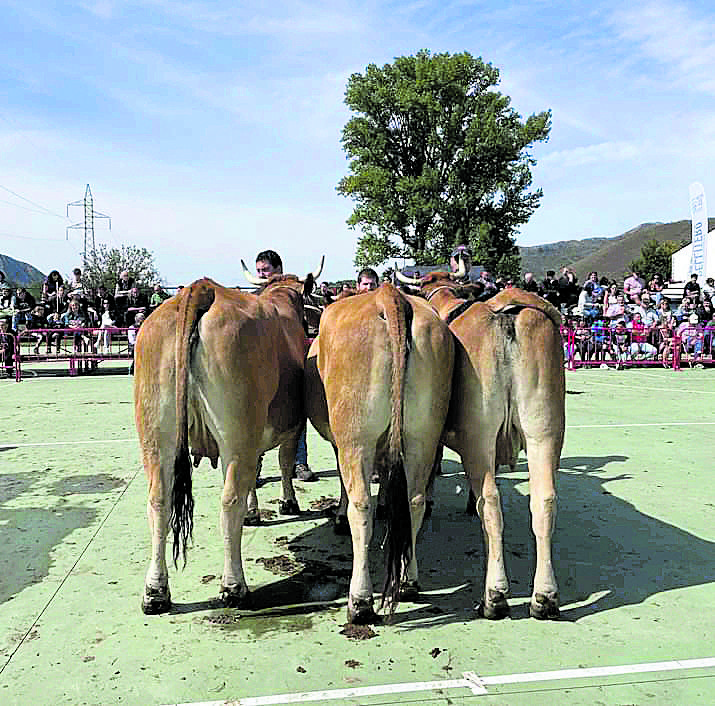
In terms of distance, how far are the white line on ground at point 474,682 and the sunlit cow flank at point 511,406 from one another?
624 mm

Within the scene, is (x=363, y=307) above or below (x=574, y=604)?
above

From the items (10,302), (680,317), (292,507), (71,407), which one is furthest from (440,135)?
(292,507)

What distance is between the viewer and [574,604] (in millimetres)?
4453

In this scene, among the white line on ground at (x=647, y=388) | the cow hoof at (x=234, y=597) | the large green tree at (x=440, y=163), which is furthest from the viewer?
the large green tree at (x=440, y=163)

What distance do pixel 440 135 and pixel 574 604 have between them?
4403 centimetres

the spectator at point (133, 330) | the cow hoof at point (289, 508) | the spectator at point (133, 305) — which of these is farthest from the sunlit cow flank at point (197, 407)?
the spectator at point (133, 305)

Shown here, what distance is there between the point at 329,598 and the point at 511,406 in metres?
A: 1.67

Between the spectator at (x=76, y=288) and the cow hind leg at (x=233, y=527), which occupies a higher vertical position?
the spectator at (x=76, y=288)

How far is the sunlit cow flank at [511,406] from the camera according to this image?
4.29 meters

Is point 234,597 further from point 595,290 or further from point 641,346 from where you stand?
point 595,290

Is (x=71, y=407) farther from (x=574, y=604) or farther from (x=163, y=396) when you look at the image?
(x=574, y=604)

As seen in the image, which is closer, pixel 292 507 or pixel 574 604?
pixel 574 604

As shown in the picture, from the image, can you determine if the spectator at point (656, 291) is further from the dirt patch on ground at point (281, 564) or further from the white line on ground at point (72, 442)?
the dirt patch on ground at point (281, 564)

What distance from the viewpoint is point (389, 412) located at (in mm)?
4148
